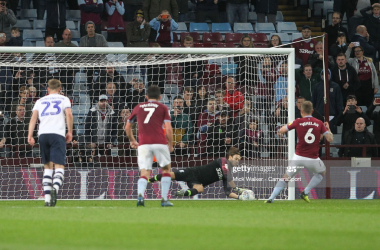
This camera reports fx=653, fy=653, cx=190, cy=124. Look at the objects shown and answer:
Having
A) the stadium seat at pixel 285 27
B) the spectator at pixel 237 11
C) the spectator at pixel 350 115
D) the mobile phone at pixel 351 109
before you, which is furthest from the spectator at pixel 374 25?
the mobile phone at pixel 351 109

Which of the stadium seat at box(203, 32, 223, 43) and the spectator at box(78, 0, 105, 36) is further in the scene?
the stadium seat at box(203, 32, 223, 43)

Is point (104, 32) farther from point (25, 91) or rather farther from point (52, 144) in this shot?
point (52, 144)

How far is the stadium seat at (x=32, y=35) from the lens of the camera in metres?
17.1

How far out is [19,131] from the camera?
43.3 ft

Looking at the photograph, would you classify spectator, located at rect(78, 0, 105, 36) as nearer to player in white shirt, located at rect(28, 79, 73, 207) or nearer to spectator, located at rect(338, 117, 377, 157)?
spectator, located at rect(338, 117, 377, 157)

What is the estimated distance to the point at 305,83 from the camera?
50.1ft

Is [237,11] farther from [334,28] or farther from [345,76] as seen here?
[345,76]

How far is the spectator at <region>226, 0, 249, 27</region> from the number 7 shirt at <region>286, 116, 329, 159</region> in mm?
7878

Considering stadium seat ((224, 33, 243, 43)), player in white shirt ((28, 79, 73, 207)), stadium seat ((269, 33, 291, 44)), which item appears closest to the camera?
player in white shirt ((28, 79, 73, 207))

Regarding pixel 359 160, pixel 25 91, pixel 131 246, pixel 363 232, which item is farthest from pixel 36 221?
pixel 359 160

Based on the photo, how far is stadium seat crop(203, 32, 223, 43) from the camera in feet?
58.5

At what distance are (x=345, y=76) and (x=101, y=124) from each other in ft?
21.0

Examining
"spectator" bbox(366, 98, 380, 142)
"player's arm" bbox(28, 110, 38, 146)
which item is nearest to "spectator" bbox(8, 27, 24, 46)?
"player's arm" bbox(28, 110, 38, 146)

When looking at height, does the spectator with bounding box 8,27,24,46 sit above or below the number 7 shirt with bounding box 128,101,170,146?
above
